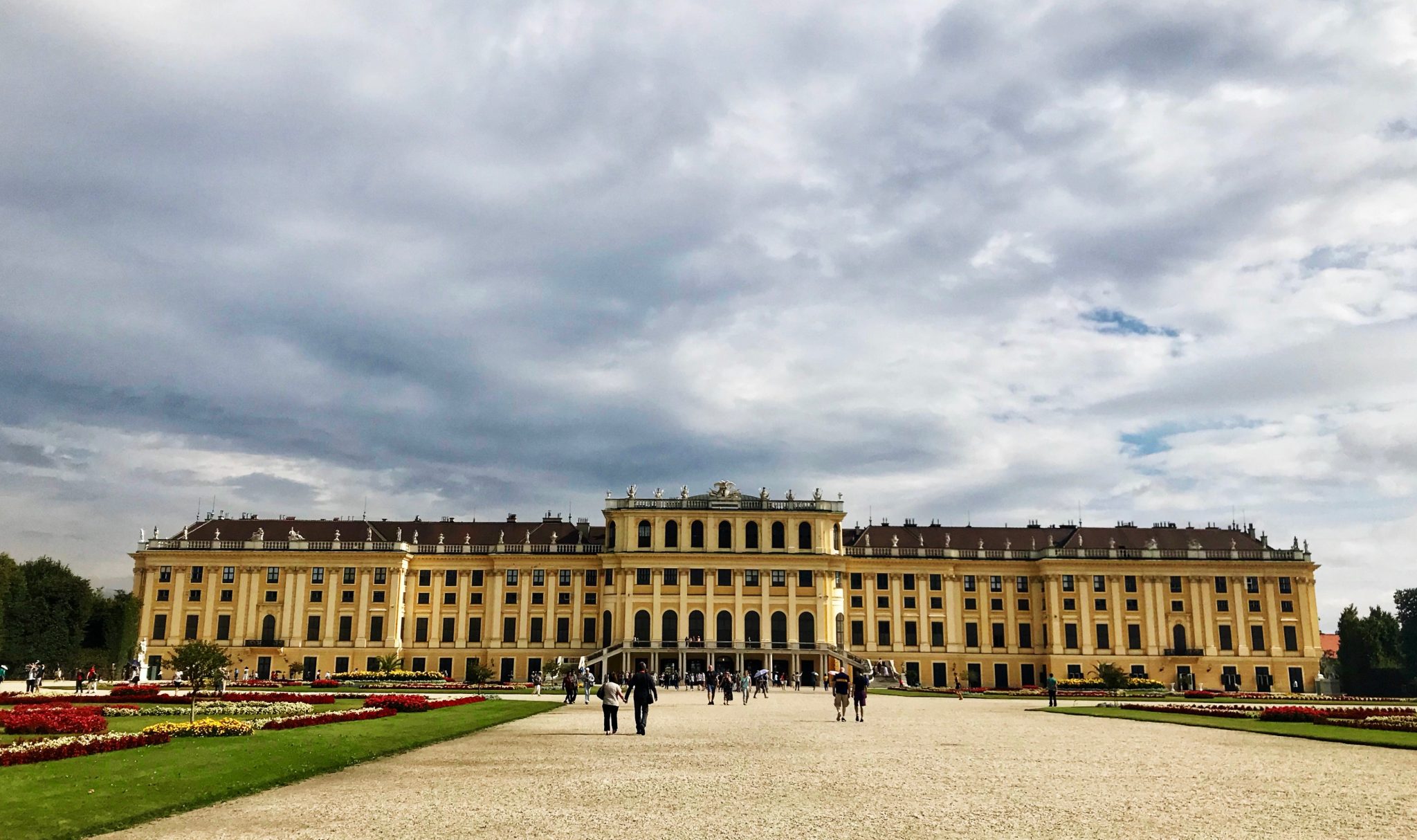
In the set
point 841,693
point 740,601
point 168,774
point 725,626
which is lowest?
point 168,774

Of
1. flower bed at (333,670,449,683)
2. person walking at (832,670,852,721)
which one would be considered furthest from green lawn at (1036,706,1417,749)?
flower bed at (333,670,449,683)

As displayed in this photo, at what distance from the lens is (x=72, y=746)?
62.5ft

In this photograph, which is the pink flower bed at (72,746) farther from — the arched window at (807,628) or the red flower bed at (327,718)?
the arched window at (807,628)

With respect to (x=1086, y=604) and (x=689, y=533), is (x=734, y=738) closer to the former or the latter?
(x=689, y=533)

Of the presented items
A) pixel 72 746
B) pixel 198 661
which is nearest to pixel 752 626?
pixel 198 661

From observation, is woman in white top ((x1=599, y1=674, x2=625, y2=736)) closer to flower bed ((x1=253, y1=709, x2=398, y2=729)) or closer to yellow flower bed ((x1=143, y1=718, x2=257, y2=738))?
flower bed ((x1=253, y1=709, x2=398, y2=729))

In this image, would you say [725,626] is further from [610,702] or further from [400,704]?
[610,702]

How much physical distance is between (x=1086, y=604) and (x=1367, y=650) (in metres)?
22.4

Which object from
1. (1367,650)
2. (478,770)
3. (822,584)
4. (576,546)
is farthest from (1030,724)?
(1367,650)

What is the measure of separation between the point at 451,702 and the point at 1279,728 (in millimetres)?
28436

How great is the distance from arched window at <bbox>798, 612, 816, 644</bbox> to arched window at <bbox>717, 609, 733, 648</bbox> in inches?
216

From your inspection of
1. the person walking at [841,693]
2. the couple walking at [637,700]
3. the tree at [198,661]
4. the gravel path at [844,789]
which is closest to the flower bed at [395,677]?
the tree at [198,661]

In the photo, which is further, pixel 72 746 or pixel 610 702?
pixel 610 702

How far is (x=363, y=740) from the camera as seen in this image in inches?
883
